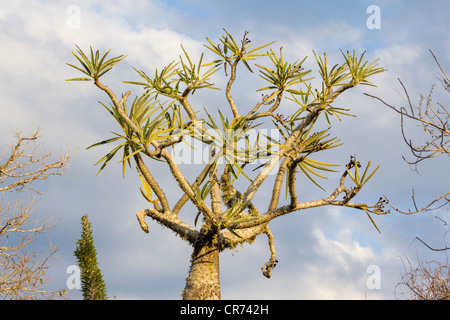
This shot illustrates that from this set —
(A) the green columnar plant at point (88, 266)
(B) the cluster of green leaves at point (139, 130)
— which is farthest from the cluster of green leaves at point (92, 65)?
(A) the green columnar plant at point (88, 266)

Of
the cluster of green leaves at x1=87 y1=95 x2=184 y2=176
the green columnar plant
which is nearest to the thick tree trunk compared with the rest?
the cluster of green leaves at x1=87 y1=95 x2=184 y2=176

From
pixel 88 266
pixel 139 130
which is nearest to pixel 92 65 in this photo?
pixel 139 130

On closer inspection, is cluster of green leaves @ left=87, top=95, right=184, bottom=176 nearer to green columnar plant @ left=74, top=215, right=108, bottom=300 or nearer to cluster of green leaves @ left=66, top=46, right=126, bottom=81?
cluster of green leaves @ left=66, top=46, right=126, bottom=81

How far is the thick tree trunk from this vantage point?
5.57 meters

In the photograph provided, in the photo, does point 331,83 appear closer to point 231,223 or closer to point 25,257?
point 231,223

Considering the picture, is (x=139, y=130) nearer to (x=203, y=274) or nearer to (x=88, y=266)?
(x=203, y=274)

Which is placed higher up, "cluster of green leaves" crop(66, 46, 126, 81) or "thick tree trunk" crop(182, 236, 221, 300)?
"cluster of green leaves" crop(66, 46, 126, 81)

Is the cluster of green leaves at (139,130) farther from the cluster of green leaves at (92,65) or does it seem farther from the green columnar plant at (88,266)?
the green columnar plant at (88,266)

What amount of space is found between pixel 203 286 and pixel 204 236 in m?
0.56

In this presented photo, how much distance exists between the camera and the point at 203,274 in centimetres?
566
